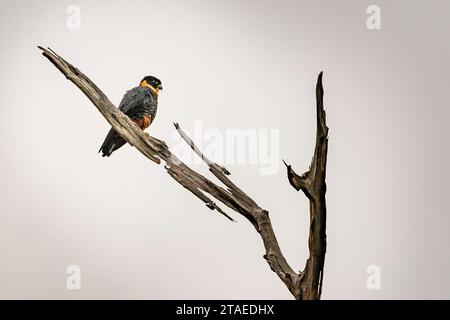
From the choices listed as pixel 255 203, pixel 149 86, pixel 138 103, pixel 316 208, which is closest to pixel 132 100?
pixel 138 103

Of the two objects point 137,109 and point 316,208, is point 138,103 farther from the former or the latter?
point 316,208

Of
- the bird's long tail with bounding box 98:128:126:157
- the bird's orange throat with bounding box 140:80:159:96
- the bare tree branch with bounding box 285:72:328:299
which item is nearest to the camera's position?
the bare tree branch with bounding box 285:72:328:299

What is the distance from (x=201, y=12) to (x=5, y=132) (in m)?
0.97

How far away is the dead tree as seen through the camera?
142cm

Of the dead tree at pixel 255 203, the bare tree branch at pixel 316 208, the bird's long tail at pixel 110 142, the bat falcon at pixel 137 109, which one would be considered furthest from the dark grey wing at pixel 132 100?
the bare tree branch at pixel 316 208

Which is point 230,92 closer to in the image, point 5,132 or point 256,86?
point 256,86

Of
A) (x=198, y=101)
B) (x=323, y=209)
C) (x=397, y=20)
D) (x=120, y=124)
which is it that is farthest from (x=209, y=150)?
(x=397, y=20)

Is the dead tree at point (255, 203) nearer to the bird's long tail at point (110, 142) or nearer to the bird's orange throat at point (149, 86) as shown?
the bird's long tail at point (110, 142)

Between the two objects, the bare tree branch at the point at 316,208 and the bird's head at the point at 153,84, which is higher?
the bird's head at the point at 153,84

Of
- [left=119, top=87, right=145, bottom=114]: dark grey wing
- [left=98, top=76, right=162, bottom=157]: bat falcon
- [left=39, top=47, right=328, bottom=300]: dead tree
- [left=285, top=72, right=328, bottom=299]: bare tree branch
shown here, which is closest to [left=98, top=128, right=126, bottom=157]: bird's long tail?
[left=98, top=76, right=162, bottom=157]: bat falcon

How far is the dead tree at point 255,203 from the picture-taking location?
1.42 meters

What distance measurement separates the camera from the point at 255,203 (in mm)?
1559

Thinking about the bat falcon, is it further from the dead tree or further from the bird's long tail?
the dead tree

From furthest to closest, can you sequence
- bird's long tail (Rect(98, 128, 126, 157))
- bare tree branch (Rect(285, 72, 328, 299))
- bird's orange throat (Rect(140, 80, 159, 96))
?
bird's orange throat (Rect(140, 80, 159, 96))
bird's long tail (Rect(98, 128, 126, 157))
bare tree branch (Rect(285, 72, 328, 299))
